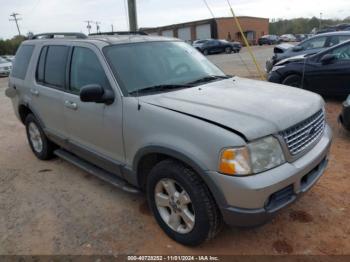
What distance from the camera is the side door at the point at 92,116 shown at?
352 cm

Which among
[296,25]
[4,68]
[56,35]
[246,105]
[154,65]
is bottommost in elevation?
[296,25]

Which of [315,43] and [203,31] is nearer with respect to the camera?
[315,43]

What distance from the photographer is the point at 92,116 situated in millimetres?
3762

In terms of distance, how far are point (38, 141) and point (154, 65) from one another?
277 centimetres

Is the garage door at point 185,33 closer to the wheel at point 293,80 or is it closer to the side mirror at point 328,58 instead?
the wheel at point 293,80

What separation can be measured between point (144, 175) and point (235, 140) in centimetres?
124

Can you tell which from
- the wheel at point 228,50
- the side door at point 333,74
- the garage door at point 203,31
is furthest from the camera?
the garage door at point 203,31

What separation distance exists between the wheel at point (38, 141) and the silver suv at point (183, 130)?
0.70m

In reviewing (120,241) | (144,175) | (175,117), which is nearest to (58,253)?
(120,241)

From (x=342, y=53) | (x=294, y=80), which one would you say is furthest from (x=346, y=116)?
(x=294, y=80)

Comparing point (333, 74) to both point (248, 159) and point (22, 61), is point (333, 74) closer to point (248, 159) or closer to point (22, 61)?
point (248, 159)

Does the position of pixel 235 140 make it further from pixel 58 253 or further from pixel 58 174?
pixel 58 174

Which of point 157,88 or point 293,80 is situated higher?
point 157,88

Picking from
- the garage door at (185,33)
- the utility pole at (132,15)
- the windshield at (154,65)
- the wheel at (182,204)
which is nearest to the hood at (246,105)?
the windshield at (154,65)
